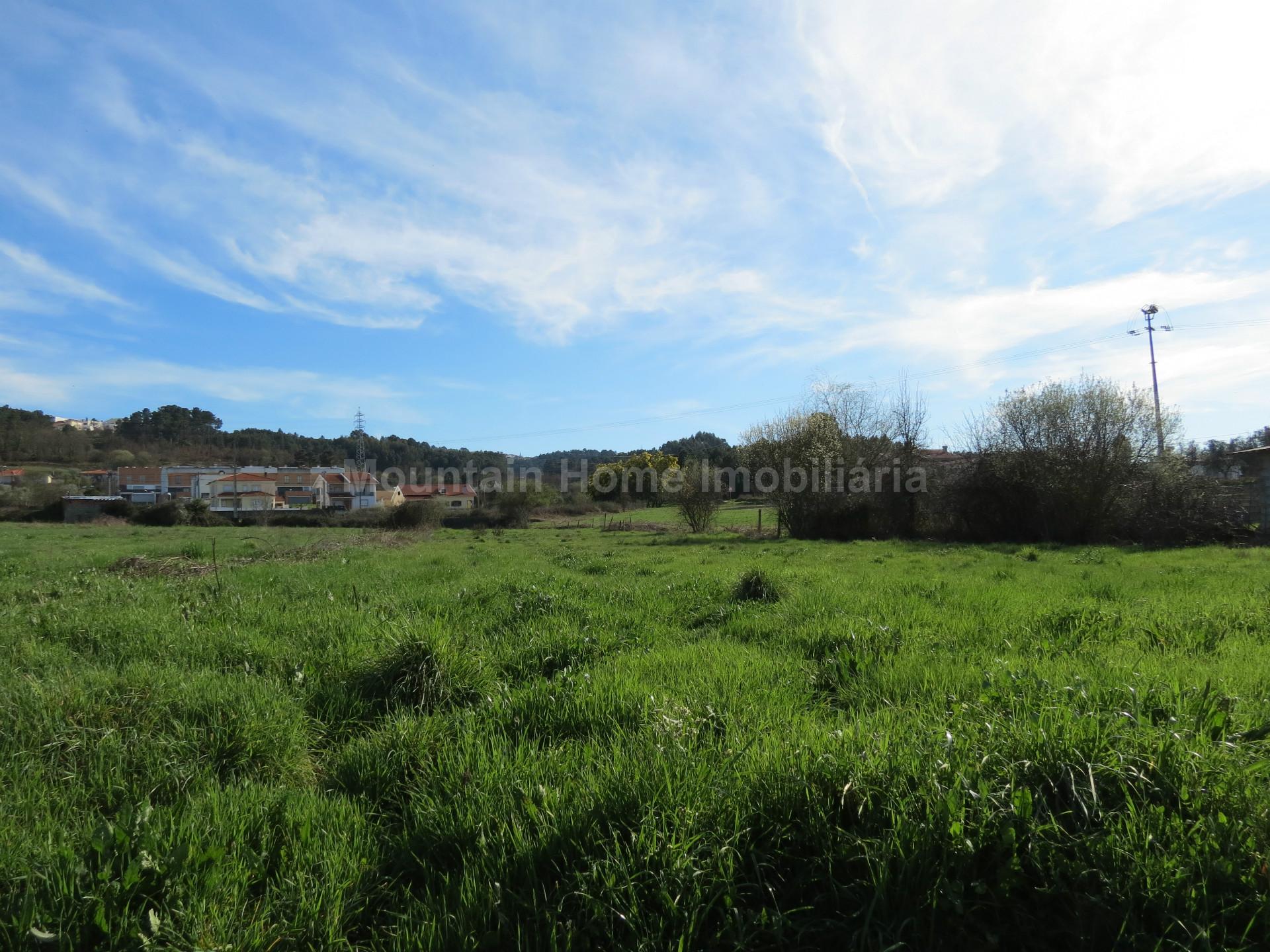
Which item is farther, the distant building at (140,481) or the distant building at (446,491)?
the distant building at (446,491)

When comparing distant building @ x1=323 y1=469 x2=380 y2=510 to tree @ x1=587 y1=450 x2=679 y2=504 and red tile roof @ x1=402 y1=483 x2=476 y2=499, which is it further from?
tree @ x1=587 y1=450 x2=679 y2=504

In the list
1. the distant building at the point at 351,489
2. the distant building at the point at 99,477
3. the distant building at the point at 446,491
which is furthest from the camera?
the distant building at the point at 351,489

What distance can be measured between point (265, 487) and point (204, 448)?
2486cm

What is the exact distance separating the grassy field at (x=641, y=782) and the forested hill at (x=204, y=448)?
59.0m

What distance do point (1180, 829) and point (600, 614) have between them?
509cm

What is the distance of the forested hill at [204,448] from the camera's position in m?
75.2

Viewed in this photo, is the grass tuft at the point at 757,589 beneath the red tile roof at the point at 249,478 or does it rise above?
beneath

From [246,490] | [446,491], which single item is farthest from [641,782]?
[246,490]

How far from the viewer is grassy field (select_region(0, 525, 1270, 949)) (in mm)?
1854

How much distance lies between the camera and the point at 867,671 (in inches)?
168

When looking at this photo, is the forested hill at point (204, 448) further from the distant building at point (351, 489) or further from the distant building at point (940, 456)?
the distant building at point (940, 456)

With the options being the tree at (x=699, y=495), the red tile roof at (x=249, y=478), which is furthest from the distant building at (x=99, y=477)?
the tree at (x=699, y=495)

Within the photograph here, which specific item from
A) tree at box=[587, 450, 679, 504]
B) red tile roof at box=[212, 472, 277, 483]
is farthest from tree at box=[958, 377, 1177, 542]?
red tile roof at box=[212, 472, 277, 483]

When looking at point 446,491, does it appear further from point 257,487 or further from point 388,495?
point 257,487
